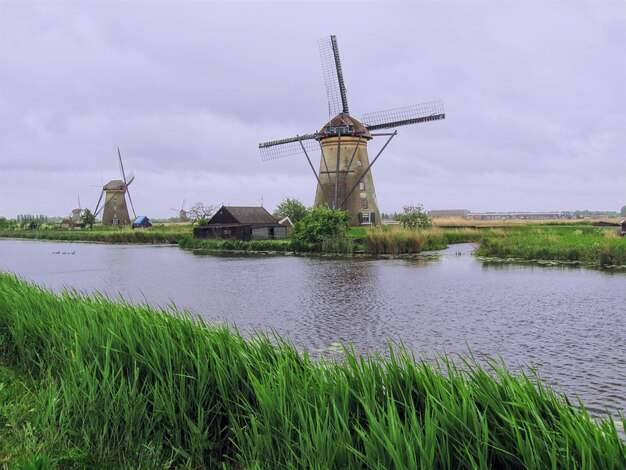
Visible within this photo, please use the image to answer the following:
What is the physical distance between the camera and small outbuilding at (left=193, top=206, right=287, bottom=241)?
4272 centimetres

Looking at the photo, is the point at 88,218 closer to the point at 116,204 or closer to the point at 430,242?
the point at 116,204

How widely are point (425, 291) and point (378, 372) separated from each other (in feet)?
40.5

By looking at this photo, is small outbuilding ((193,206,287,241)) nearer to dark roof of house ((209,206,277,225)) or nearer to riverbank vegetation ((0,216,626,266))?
dark roof of house ((209,206,277,225))

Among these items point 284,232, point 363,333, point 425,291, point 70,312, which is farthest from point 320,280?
point 284,232

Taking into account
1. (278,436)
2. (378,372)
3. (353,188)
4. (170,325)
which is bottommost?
(278,436)

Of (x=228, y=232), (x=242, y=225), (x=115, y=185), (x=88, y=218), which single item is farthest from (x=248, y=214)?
(x=88, y=218)

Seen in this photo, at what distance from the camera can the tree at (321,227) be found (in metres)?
33.3

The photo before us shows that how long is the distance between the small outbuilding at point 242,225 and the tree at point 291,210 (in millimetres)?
5194

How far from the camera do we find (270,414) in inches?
148

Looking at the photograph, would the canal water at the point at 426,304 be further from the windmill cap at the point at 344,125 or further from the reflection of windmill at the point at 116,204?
the reflection of windmill at the point at 116,204

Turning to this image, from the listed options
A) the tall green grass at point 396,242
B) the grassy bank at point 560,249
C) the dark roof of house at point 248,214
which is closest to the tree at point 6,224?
the dark roof of house at point 248,214

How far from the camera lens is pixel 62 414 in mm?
4414

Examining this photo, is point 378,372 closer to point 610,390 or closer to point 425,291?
point 610,390

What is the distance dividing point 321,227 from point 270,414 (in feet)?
97.3
